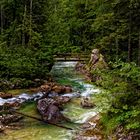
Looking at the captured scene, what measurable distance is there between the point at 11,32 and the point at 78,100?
18361 millimetres

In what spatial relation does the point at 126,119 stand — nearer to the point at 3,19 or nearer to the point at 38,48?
the point at 38,48

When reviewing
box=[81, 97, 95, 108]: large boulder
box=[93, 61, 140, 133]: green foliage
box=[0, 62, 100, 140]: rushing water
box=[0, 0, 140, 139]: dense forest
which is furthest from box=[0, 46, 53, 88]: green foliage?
box=[93, 61, 140, 133]: green foliage

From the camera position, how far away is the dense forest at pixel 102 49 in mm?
14625

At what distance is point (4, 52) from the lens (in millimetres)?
30109

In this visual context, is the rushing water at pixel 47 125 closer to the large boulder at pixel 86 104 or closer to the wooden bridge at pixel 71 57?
the large boulder at pixel 86 104

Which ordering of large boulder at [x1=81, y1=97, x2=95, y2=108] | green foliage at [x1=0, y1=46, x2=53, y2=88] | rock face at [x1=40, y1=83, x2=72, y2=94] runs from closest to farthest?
large boulder at [x1=81, y1=97, x2=95, y2=108]
rock face at [x1=40, y1=83, x2=72, y2=94]
green foliage at [x1=0, y1=46, x2=53, y2=88]

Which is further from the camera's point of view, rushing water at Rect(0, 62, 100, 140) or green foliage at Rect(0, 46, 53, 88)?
green foliage at Rect(0, 46, 53, 88)

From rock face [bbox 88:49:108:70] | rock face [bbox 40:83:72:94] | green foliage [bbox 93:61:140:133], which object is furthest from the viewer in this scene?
rock face [bbox 88:49:108:70]

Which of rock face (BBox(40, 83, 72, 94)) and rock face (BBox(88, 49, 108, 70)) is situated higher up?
rock face (BBox(88, 49, 108, 70))

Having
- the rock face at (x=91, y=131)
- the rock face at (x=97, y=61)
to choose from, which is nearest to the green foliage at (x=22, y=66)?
the rock face at (x=97, y=61)

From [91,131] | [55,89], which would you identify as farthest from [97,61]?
[91,131]

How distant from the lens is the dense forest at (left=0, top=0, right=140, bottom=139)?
14.6 meters

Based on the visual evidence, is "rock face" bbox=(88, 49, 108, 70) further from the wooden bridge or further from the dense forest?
the wooden bridge

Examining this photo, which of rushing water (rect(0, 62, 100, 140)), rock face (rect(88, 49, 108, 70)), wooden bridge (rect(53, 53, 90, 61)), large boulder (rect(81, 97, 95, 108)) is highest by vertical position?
rock face (rect(88, 49, 108, 70))
